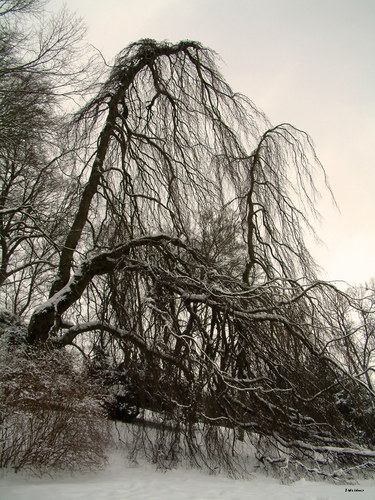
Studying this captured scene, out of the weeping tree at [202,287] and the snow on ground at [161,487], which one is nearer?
the snow on ground at [161,487]

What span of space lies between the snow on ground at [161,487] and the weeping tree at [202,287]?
0.30m

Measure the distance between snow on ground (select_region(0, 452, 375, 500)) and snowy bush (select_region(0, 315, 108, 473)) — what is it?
0.18 meters

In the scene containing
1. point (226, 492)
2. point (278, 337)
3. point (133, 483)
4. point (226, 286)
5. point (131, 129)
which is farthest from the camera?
point (131, 129)

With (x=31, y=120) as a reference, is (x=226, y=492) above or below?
below

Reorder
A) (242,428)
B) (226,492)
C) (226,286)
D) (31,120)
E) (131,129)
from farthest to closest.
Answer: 1. (131,129)
2. (31,120)
3. (226,286)
4. (242,428)
5. (226,492)

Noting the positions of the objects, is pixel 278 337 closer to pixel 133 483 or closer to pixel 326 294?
pixel 326 294

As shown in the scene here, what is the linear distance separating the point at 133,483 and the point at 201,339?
1824 millimetres

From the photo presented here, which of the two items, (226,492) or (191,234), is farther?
(191,234)

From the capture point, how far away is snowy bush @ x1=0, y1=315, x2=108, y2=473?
3863 mm

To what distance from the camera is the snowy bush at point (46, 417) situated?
3.86m

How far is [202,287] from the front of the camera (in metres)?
4.86

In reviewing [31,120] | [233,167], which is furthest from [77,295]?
[233,167]

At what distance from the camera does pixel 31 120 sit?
5738mm

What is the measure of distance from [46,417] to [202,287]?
2.41m
